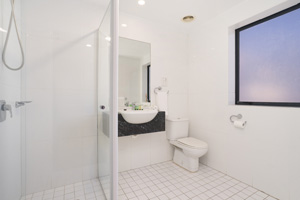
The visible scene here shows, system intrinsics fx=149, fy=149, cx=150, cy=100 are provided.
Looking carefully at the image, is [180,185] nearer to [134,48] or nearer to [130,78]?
[130,78]

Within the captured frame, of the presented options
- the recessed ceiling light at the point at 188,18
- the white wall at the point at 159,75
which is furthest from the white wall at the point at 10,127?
the recessed ceiling light at the point at 188,18

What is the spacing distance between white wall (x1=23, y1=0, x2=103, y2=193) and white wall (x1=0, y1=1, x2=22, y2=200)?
12 cm

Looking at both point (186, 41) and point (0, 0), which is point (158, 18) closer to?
point (186, 41)

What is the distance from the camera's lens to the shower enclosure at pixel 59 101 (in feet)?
4.48

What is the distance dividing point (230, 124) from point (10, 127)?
7.61 ft

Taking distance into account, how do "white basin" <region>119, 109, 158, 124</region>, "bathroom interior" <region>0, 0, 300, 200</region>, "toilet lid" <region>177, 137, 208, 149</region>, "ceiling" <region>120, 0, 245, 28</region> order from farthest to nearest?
"toilet lid" <region>177, 137, 208, 149</region> < "ceiling" <region>120, 0, 245, 28</region> < "white basin" <region>119, 109, 158, 124</region> < "bathroom interior" <region>0, 0, 300, 200</region>

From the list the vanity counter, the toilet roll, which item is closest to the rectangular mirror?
the vanity counter

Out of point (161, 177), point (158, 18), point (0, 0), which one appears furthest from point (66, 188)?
point (158, 18)

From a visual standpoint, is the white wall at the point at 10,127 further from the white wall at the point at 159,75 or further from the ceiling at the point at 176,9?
the ceiling at the point at 176,9

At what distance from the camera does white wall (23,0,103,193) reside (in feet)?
4.99

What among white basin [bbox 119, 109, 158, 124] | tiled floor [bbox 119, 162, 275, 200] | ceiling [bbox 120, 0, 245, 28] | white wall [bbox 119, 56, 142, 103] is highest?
ceiling [bbox 120, 0, 245, 28]

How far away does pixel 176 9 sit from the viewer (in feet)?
6.47

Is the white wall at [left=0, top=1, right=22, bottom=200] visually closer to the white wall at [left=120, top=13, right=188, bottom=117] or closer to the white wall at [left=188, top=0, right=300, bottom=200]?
the white wall at [left=120, top=13, right=188, bottom=117]

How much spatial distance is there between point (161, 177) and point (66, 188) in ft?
3.60
